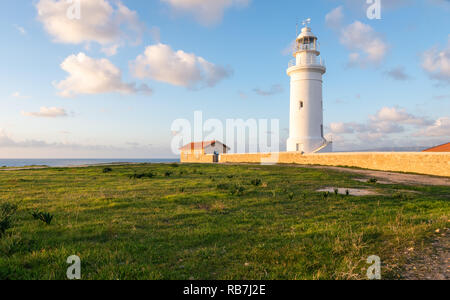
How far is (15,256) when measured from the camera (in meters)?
4.34

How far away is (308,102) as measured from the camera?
32750mm

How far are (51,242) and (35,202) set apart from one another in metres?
4.88

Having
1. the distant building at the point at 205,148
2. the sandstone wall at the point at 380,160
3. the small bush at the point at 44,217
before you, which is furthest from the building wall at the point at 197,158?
the small bush at the point at 44,217

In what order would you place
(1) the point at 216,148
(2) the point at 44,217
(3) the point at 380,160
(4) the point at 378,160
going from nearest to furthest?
(2) the point at 44,217
(3) the point at 380,160
(4) the point at 378,160
(1) the point at 216,148

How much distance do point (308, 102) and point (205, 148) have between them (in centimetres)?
2827

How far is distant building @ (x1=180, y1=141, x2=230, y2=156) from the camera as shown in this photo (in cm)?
5653

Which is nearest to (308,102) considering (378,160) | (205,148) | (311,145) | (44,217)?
(311,145)

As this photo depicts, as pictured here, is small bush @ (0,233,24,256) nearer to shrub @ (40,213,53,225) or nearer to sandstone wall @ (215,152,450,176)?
shrub @ (40,213,53,225)

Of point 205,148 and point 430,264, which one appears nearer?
point 430,264

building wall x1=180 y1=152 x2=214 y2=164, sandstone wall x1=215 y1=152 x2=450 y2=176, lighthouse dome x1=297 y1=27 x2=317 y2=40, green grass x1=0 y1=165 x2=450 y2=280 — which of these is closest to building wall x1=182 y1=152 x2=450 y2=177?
sandstone wall x1=215 y1=152 x2=450 y2=176

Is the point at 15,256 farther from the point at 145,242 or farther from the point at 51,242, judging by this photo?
the point at 145,242

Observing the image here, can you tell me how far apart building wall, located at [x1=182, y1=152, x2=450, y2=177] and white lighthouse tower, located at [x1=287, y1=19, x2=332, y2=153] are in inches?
86.3

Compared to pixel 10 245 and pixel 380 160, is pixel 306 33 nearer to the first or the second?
pixel 380 160
